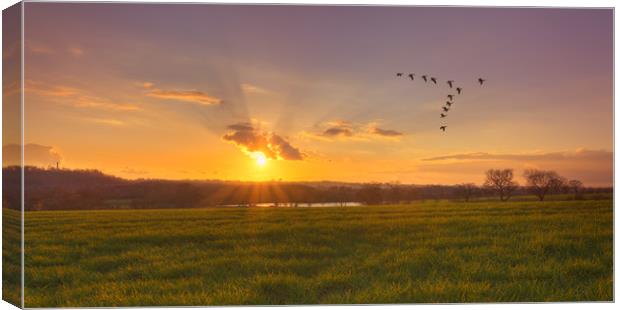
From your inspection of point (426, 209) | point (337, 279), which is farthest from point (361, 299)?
point (426, 209)

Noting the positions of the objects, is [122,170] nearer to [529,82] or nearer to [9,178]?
[9,178]

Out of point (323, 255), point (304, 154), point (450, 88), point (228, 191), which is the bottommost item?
point (323, 255)

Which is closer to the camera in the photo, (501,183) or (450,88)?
(450,88)

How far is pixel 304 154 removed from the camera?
8844 mm

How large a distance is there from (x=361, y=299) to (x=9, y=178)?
167 inches

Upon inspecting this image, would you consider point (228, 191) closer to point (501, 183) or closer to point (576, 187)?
point (501, 183)

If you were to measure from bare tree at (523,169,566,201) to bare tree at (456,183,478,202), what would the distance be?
0.62 m

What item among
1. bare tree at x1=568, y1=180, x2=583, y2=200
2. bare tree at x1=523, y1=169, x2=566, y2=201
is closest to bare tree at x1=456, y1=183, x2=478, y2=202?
bare tree at x1=523, y1=169, x2=566, y2=201

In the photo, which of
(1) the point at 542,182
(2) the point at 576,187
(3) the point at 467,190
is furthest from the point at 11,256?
(2) the point at 576,187

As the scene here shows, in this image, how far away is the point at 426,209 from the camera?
30.6 ft

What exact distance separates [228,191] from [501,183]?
3.33 metres

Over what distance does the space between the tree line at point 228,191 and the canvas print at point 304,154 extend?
25mm

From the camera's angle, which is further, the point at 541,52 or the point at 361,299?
the point at 541,52

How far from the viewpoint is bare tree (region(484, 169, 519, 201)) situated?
30.2 ft
